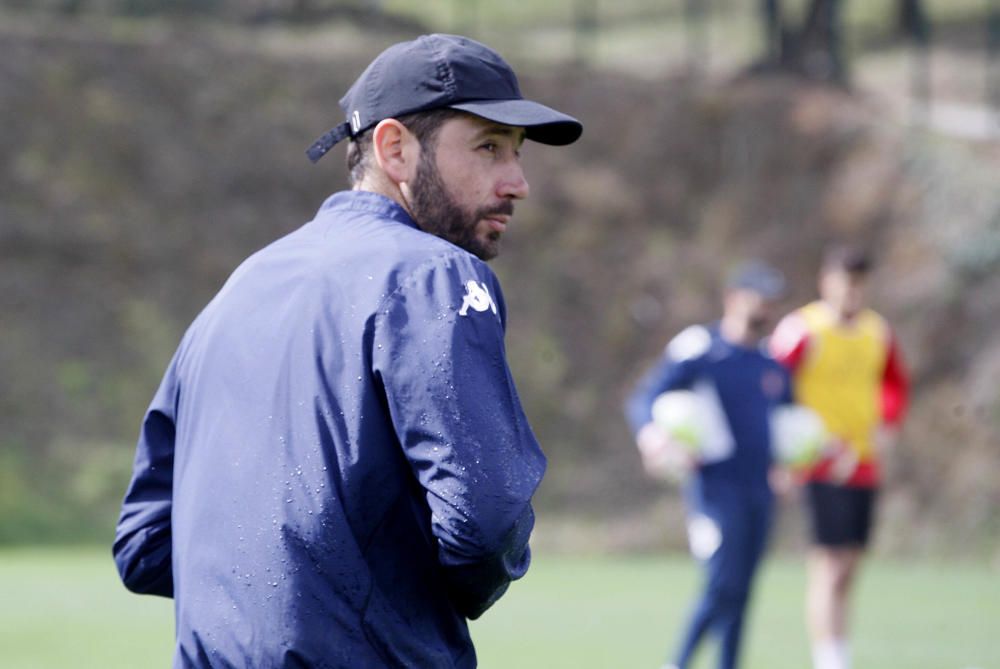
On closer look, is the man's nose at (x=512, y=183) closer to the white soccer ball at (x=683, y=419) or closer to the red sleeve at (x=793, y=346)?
the white soccer ball at (x=683, y=419)

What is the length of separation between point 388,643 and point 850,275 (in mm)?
7461

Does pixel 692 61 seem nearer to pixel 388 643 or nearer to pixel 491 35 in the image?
pixel 491 35

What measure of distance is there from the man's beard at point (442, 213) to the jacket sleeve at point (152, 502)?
55 centimetres

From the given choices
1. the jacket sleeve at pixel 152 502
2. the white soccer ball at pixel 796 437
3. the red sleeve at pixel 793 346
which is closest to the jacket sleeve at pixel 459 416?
the jacket sleeve at pixel 152 502

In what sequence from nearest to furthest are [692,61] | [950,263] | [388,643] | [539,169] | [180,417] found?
1. [388,643]
2. [180,417]
3. [950,263]
4. [539,169]
5. [692,61]

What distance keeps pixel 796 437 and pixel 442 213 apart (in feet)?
21.7

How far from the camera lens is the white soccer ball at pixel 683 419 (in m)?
8.43

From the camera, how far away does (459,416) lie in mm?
2469

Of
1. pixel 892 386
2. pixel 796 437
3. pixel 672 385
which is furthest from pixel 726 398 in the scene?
pixel 892 386

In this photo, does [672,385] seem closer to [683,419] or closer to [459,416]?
[683,419]

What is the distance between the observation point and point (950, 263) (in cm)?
2347

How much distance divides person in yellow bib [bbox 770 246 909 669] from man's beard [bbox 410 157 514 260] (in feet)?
22.2

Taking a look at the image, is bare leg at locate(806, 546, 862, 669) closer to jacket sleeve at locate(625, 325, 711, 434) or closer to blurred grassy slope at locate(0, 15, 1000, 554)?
jacket sleeve at locate(625, 325, 711, 434)

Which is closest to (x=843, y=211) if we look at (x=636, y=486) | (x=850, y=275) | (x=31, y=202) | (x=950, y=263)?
(x=950, y=263)
